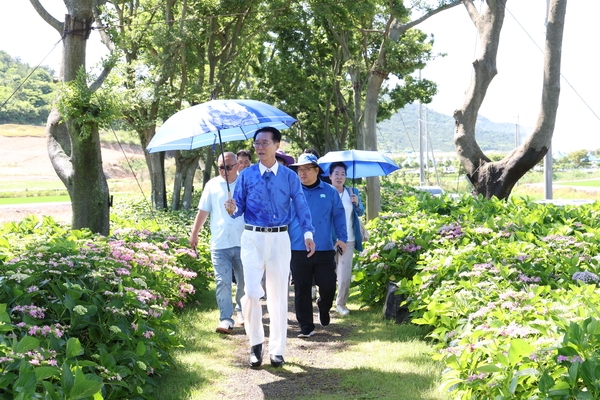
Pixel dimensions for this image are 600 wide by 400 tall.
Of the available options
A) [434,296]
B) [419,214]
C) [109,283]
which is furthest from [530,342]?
[419,214]

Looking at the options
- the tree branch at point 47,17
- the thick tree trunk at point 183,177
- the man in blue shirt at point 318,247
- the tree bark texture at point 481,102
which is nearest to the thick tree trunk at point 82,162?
the tree branch at point 47,17

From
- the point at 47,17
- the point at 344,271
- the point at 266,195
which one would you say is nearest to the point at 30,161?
the point at 47,17

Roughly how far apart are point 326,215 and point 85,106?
3244 millimetres

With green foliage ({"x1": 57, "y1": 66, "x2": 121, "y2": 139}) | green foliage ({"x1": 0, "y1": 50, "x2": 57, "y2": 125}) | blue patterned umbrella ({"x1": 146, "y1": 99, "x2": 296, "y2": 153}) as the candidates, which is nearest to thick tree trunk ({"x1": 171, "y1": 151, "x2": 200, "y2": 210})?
green foliage ({"x1": 57, "y1": 66, "x2": 121, "y2": 139})

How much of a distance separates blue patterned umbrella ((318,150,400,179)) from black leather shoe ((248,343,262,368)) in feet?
14.2

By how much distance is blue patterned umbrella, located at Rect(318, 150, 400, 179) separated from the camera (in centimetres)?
1086

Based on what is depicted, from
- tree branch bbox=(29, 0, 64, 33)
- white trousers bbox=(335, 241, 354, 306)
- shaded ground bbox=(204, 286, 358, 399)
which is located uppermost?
tree branch bbox=(29, 0, 64, 33)

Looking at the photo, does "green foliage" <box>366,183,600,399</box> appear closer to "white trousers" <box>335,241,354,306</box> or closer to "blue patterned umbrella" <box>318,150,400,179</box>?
"white trousers" <box>335,241,354,306</box>

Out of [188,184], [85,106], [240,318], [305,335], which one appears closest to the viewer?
[305,335]

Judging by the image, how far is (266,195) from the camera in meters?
6.51

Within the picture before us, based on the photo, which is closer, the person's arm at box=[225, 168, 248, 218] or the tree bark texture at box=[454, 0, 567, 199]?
the person's arm at box=[225, 168, 248, 218]

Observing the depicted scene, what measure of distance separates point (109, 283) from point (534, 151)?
32.6ft

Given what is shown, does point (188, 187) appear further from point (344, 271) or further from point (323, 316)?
point (323, 316)

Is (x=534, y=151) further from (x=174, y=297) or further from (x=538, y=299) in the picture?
(x=538, y=299)
